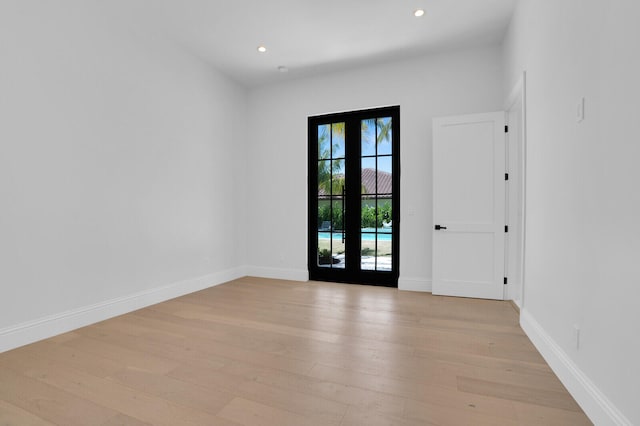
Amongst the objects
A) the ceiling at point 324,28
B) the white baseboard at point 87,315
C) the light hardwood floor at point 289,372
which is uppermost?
the ceiling at point 324,28

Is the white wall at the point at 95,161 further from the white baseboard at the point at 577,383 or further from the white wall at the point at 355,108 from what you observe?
the white baseboard at the point at 577,383

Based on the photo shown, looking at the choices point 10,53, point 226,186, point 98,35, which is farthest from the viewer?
point 226,186

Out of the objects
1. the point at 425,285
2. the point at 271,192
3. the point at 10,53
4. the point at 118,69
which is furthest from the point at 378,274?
the point at 10,53

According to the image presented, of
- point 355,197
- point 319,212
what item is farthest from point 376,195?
point 319,212

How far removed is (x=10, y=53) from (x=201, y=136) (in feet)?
6.83

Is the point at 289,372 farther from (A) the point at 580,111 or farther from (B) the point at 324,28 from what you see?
(B) the point at 324,28

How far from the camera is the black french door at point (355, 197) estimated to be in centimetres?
448

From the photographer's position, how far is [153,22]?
11.5 feet

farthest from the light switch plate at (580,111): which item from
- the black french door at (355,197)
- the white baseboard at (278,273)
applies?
the white baseboard at (278,273)

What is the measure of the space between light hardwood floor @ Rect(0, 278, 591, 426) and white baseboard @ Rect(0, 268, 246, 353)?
0.29 ft

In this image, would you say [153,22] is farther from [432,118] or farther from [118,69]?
[432,118]

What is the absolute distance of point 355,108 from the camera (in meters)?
4.61

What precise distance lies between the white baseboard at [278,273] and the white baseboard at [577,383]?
309cm

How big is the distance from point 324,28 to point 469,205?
8.86 ft
